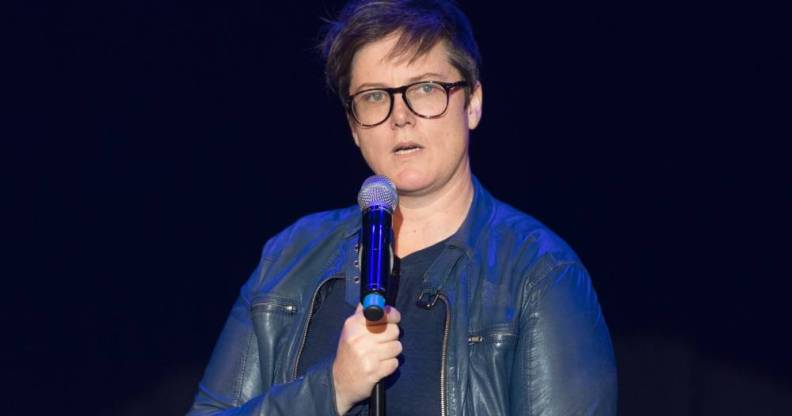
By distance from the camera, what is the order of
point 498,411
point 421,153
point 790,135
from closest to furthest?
point 498,411 < point 421,153 < point 790,135

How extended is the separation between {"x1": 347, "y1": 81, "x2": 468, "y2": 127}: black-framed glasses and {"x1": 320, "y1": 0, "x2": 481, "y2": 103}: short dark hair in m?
0.06

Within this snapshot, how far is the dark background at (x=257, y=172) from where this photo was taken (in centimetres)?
283

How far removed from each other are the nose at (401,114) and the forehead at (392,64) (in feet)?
0.11

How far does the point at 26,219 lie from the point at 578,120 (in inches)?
67.9

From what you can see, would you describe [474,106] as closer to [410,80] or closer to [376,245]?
[410,80]

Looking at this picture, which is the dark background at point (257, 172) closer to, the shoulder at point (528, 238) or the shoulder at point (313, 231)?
the shoulder at point (313, 231)

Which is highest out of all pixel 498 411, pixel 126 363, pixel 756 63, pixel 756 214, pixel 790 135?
pixel 756 63

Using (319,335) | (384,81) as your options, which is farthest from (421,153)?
(319,335)

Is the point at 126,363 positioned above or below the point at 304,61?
below

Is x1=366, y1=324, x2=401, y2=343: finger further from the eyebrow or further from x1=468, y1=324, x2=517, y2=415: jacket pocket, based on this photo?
the eyebrow

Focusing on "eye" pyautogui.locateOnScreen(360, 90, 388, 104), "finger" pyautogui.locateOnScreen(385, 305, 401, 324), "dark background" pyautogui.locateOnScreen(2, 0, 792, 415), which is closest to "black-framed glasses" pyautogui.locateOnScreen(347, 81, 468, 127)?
"eye" pyautogui.locateOnScreen(360, 90, 388, 104)

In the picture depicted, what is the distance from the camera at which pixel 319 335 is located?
1719 millimetres

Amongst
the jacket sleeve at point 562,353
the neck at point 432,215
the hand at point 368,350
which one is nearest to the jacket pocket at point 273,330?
the neck at point 432,215

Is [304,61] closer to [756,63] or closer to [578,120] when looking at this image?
[578,120]
